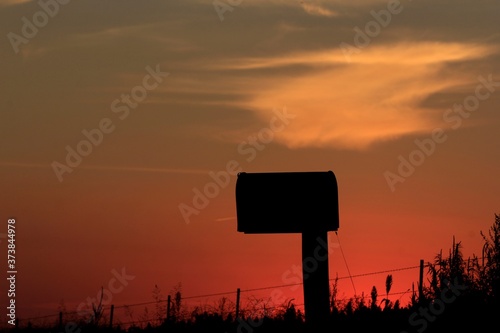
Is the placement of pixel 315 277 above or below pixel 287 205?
below

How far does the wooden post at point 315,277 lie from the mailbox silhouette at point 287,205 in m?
0.14

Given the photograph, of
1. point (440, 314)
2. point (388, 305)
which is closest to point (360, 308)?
point (388, 305)

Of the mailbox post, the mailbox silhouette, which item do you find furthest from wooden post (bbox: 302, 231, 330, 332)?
the mailbox silhouette

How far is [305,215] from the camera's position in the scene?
11477 millimetres

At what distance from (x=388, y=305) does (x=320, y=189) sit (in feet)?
8.13

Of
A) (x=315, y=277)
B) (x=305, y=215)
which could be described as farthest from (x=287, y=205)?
(x=315, y=277)

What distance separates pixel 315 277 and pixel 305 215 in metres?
0.80

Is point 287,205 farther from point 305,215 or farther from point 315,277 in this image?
point 315,277

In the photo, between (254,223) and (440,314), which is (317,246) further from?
(440,314)

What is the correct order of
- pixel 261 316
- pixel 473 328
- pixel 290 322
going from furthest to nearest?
pixel 261 316 < pixel 290 322 < pixel 473 328

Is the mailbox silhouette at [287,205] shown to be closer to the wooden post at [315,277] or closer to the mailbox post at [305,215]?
the mailbox post at [305,215]

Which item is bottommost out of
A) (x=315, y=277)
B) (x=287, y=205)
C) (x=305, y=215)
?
(x=315, y=277)

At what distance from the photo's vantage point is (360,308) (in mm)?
12820

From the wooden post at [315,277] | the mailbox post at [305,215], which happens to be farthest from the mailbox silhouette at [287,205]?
the wooden post at [315,277]
